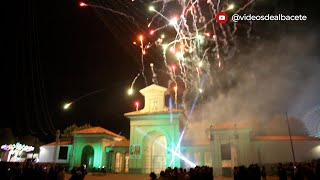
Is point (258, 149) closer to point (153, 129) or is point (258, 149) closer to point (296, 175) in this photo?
point (153, 129)

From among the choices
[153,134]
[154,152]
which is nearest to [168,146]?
[153,134]

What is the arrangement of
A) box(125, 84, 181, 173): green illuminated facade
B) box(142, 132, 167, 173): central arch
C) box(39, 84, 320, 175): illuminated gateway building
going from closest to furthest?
box(39, 84, 320, 175): illuminated gateway building, box(125, 84, 181, 173): green illuminated facade, box(142, 132, 167, 173): central arch

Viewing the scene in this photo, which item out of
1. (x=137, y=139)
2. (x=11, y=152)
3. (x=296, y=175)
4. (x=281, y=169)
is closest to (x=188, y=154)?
(x=137, y=139)

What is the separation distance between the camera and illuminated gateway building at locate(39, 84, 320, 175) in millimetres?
30203

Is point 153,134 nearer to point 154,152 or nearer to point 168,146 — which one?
point 154,152

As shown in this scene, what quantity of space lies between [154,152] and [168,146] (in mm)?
3864

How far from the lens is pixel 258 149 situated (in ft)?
99.6

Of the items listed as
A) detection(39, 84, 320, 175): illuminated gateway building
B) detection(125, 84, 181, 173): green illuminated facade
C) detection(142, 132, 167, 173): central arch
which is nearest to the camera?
detection(39, 84, 320, 175): illuminated gateway building

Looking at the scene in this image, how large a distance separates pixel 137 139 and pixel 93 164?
6888 mm

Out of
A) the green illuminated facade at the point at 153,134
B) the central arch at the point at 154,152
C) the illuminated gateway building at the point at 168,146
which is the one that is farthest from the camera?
the central arch at the point at 154,152

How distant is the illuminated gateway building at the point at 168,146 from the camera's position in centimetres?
3020

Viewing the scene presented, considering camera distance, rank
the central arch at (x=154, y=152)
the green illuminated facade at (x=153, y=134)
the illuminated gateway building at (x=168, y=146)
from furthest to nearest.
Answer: the central arch at (x=154, y=152), the green illuminated facade at (x=153, y=134), the illuminated gateway building at (x=168, y=146)

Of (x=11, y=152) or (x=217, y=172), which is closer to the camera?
(x=217, y=172)

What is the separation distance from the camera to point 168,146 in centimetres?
3278
